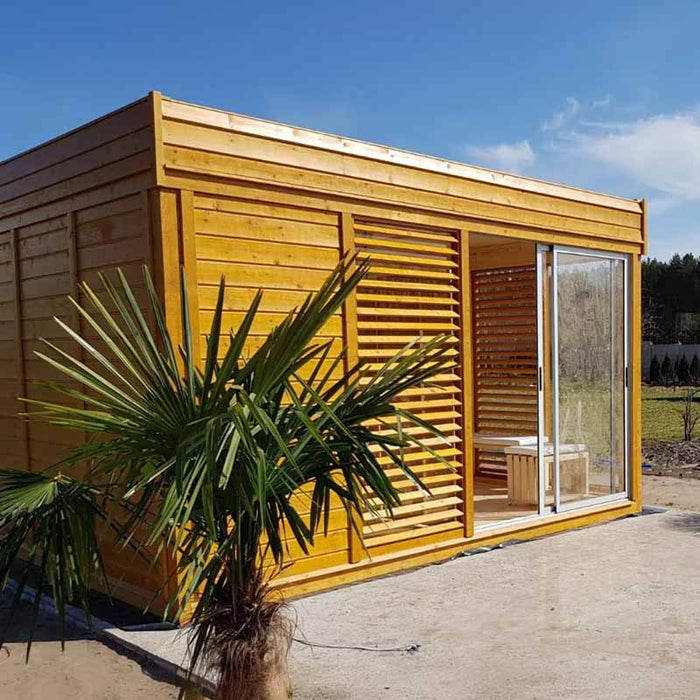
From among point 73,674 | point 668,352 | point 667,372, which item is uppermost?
point 668,352

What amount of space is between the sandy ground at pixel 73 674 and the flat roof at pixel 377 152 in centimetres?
295

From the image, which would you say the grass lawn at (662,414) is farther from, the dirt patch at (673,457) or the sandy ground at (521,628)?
the sandy ground at (521,628)

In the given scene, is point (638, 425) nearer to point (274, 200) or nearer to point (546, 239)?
point (546, 239)

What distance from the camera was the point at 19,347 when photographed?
577 cm

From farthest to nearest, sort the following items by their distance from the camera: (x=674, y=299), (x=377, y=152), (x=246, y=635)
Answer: (x=674, y=299) → (x=377, y=152) → (x=246, y=635)

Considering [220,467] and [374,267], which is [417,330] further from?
[220,467]

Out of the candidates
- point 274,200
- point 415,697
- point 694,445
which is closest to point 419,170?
point 274,200

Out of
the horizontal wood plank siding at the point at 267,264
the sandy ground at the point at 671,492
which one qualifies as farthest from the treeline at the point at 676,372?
the horizontal wood plank siding at the point at 267,264

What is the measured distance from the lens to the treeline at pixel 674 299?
36.2 meters

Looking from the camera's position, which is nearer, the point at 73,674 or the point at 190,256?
the point at 73,674

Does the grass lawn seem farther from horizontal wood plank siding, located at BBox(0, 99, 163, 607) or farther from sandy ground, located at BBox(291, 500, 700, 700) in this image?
horizontal wood plank siding, located at BBox(0, 99, 163, 607)

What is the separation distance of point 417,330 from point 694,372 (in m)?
24.6

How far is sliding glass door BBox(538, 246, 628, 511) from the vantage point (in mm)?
6785

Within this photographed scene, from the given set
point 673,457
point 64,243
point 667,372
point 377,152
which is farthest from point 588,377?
point 667,372
